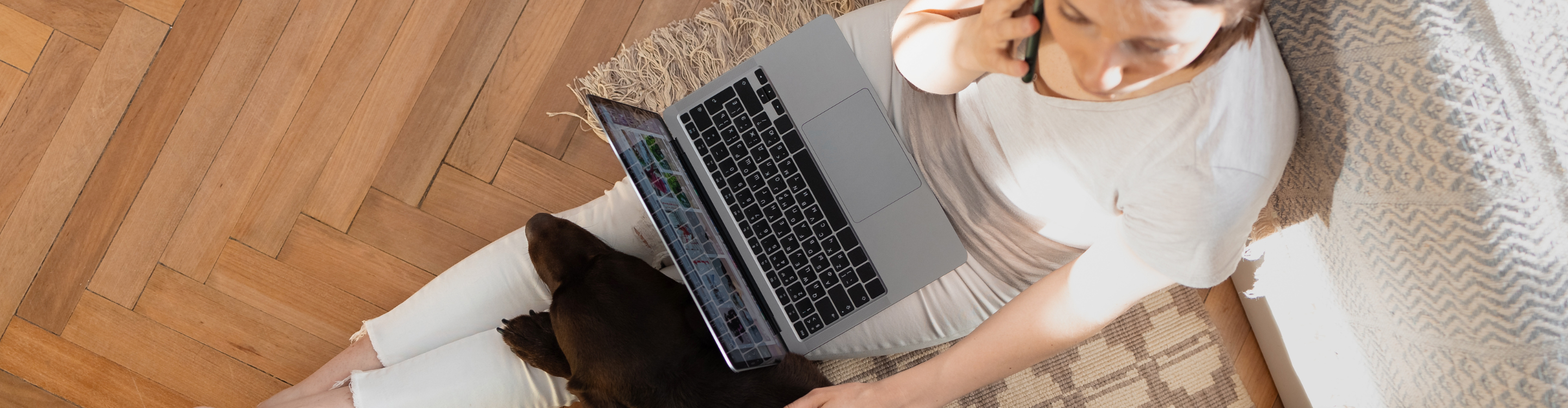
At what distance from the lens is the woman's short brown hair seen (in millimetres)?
417

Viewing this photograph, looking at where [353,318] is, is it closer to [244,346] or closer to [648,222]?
[244,346]

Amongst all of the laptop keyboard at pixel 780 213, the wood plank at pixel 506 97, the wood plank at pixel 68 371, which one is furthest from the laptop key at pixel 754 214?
the wood plank at pixel 68 371

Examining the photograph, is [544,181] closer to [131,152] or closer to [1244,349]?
[131,152]

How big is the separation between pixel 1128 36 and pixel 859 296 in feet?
1.45

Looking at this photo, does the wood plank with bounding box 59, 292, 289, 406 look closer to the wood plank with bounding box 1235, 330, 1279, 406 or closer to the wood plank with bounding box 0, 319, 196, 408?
the wood plank with bounding box 0, 319, 196, 408

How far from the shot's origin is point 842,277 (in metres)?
0.81

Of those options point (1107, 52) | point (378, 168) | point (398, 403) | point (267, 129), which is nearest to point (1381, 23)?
point (1107, 52)

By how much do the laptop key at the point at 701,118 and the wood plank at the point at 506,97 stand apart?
518mm

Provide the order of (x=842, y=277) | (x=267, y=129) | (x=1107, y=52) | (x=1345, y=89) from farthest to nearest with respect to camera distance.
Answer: (x=267, y=129)
(x=842, y=277)
(x=1345, y=89)
(x=1107, y=52)

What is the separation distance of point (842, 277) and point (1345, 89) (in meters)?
0.48

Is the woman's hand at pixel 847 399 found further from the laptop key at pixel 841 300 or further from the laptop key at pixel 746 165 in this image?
the laptop key at pixel 746 165

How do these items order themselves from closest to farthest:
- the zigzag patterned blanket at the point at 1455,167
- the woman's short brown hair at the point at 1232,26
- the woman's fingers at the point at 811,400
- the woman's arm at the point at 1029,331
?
the woman's short brown hair at the point at 1232,26
the zigzag patterned blanket at the point at 1455,167
the woman's arm at the point at 1029,331
the woman's fingers at the point at 811,400

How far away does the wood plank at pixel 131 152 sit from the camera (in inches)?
47.4

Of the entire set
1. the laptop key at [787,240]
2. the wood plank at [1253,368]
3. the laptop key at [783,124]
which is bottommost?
the wood plank at [1253,368]
